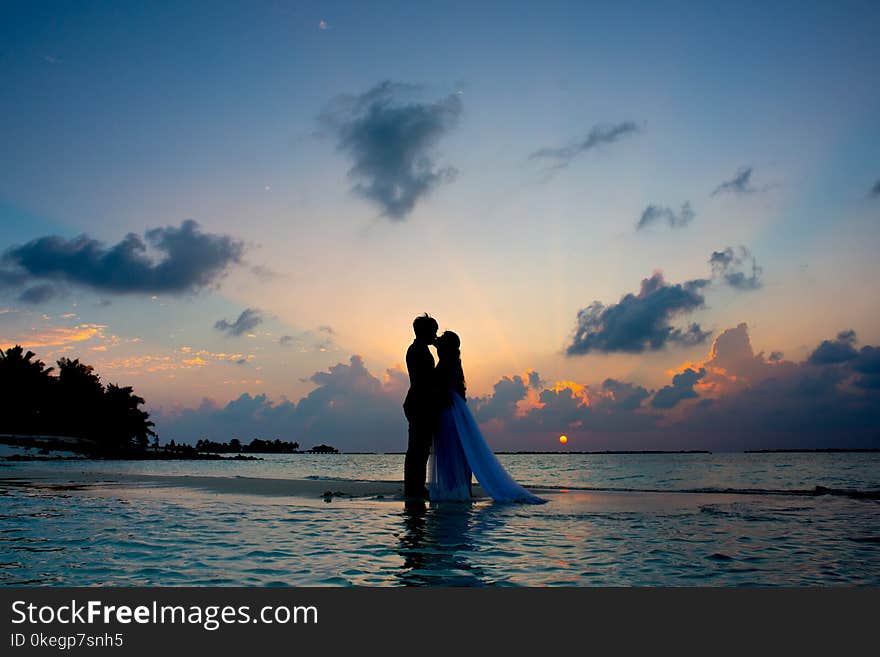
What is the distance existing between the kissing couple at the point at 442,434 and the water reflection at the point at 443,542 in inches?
35.4

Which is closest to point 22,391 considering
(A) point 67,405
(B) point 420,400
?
(A) point 67,405

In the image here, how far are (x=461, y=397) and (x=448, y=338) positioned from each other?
139 cm

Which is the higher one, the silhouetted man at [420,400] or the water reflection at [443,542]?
the silhouetted man at [420,400]

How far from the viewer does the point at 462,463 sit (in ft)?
42.9

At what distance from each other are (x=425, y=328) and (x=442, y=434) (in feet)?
7.73

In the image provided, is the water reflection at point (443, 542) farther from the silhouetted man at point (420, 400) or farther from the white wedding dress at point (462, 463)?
the silhouetted man at point (420, 400)

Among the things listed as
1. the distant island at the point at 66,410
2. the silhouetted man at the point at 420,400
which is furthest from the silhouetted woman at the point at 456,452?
the distant island at the point at 66,410

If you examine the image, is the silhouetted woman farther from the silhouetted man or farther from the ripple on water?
the ripple on water

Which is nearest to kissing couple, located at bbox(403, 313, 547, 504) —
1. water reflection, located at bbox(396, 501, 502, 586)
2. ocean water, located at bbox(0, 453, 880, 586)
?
ocean water, located at bbox(0, 453, 880, 586)

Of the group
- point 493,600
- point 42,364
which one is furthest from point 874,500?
point 42,364

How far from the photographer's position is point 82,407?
82.9 meters

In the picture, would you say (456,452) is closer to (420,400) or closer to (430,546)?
(420,400)

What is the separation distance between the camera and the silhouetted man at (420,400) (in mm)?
12977

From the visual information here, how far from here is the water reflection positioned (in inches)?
214
